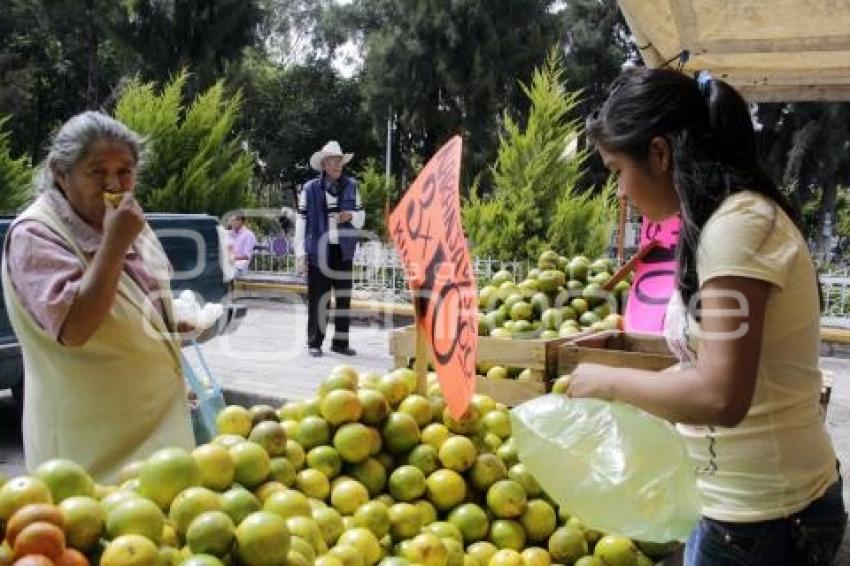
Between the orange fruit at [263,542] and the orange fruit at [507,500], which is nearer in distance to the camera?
the orange fruit at [263,542]

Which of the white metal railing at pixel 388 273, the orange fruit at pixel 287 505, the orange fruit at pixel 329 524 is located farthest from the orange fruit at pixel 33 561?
the white metal railing at pixel 388 273

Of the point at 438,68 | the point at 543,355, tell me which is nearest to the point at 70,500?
the point at 543,355

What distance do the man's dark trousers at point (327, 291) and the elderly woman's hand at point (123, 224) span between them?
5708 millimetres

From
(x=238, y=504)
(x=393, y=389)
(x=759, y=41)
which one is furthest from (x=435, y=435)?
(x=759, y=41)

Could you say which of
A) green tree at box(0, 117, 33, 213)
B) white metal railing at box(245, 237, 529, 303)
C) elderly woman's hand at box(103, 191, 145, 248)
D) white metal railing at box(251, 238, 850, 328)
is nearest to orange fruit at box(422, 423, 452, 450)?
A: elderly woman's hand at box(103, 191, 145, 248)

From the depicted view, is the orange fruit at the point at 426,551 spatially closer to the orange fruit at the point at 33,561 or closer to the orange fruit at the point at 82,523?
the orange fruit at the point at 82,523

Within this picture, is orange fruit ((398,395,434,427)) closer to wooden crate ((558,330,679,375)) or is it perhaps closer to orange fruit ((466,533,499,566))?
orange fruit ((466,533,499,566))

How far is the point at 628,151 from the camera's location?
5.11ft

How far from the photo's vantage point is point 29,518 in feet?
4.52

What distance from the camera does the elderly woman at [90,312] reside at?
Answer: 2.10 meters

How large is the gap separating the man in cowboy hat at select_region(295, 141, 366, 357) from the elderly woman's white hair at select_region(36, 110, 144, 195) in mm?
5408

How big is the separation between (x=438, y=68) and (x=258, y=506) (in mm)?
26117

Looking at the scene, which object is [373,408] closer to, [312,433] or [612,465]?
[312,433]

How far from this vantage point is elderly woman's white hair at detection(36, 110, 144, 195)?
7.25ft
